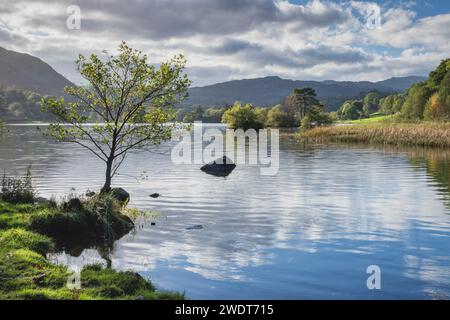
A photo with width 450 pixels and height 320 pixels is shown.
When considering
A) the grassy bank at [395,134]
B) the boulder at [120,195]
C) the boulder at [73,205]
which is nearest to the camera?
the boulder at [73,205]

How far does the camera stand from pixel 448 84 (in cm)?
11675

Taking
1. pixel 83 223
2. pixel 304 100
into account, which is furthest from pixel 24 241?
pixel 304 100

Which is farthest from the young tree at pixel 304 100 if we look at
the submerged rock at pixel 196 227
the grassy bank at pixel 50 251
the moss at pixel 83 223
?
the grassy bank at pixel 50 251

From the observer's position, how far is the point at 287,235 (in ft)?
68.7

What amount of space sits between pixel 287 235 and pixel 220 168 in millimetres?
25354

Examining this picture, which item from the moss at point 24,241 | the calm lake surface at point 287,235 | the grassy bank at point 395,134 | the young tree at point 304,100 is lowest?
the calm lake surface at point 287,235

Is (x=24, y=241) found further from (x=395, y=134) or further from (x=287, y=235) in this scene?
(x=395, y=134)

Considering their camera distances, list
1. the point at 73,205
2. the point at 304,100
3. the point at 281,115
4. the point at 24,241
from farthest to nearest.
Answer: the point at 281,115
the point at 304,100
the point at 73,205
the point at 24,241

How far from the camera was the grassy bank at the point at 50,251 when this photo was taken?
12039 mm

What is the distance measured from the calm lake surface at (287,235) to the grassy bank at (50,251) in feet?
4.02

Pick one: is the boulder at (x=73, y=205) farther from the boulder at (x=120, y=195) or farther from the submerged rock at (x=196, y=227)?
the submerged rock at (x=196, y=227)

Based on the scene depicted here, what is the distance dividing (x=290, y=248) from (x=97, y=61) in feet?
51.9

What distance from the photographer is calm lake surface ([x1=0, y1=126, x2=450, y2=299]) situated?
48.1 feet
